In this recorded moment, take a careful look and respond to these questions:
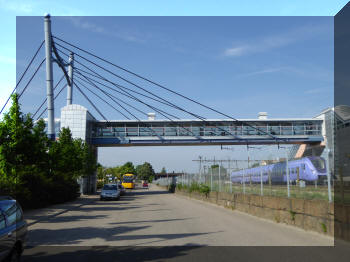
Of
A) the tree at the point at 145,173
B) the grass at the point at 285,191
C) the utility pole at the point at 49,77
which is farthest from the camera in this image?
the tree at the point at 145,173

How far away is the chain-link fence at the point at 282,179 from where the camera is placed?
11.0 m

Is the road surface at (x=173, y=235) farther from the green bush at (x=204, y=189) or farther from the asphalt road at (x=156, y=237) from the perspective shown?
the green bush at (x=204, y=189)

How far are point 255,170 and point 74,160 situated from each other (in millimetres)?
19231

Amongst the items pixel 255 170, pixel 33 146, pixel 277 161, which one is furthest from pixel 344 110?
pixel 33 146

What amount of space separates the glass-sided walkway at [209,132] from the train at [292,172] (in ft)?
85.2

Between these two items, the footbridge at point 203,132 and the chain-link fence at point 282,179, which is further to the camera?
the footbridge at point 203,132

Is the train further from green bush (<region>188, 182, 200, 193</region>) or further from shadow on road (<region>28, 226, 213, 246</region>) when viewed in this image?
green bush (<region>188, 182, 200, 193</region>)

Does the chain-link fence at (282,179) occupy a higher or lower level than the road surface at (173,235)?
higher

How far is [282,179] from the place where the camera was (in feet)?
46.0

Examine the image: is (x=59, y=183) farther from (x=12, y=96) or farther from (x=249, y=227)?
(x=249, y=227)

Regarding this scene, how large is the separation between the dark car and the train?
746 centimetres

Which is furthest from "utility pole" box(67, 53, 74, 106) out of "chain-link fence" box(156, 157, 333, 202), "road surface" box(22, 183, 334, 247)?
"road surface" box(22, 183, 334, 247)

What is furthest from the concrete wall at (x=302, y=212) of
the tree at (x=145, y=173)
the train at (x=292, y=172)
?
the tree at (x=145, y=173)

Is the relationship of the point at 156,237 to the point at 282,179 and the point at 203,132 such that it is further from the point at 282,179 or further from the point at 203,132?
the point at 203,132
